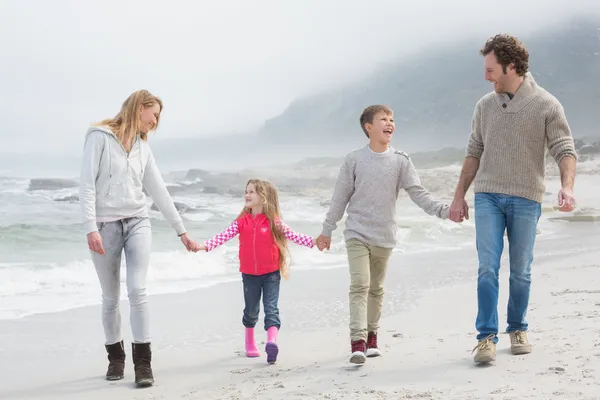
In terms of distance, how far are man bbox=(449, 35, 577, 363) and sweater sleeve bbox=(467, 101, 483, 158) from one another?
0.08 m

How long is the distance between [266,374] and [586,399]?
193cm

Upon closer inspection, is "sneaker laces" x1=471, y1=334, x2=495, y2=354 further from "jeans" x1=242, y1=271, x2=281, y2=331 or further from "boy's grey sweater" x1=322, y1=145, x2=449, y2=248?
"jeans" x1=242, y1=271, x2=281, y2=331

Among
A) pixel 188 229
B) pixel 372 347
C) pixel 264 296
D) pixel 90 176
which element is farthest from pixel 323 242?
pixel 188 229

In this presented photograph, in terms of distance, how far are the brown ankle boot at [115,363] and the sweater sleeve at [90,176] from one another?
0.81 m

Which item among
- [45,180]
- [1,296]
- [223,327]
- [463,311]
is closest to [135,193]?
[223,327]

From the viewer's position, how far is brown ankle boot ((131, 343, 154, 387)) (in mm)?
4242

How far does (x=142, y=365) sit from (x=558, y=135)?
2677mm

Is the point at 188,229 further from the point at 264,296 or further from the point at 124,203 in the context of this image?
the point at 124,203

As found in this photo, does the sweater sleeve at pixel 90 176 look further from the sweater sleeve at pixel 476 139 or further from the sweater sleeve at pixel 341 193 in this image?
the sweater sleeve at pixel 476 139

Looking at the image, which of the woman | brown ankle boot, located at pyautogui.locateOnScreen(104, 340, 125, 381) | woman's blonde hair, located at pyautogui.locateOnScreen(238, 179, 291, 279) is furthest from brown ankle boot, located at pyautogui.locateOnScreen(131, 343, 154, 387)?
woman's blonde hair, located at pyautogui.locateOnScreen(238, 179, 291, 279)

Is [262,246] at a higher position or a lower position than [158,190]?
lower

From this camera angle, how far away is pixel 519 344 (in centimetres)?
408

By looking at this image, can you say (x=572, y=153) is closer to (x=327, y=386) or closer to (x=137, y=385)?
(x=327, y=386)

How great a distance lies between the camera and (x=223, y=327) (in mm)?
6199
